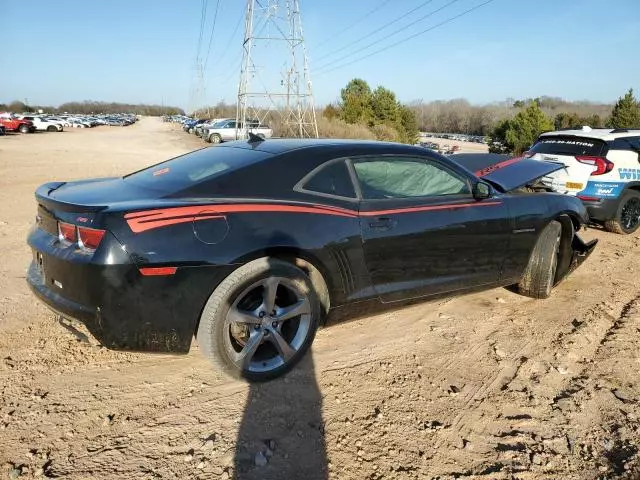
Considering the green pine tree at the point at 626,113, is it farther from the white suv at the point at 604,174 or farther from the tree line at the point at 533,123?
the white suv at the point at 604,174

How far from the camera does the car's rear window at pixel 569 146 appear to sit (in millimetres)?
7098

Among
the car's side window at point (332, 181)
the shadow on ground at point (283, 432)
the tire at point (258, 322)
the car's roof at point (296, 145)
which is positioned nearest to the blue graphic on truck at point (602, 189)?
the car's roof at point (296, 145)

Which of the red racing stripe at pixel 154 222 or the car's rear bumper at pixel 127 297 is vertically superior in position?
the red racing stripe at pixel 154 222

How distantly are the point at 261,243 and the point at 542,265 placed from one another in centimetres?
281

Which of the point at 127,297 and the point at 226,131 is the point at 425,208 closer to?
the point at 127,297

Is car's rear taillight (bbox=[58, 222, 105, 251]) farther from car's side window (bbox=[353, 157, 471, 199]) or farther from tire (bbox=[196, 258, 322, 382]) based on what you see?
car's side window (bbox=[353, 157, 471, 199])

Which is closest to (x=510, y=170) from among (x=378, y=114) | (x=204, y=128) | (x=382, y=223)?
(x=382, y=223)

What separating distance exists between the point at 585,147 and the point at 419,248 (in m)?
5.23

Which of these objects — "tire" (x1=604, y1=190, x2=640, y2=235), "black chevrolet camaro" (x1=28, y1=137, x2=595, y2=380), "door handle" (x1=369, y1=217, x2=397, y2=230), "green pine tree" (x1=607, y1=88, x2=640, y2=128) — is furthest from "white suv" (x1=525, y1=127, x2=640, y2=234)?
"green pine tree" (x1=607, y1=88, x2=640, y2=128)

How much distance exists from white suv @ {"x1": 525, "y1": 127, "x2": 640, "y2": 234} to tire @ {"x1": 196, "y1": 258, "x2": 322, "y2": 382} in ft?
18.2

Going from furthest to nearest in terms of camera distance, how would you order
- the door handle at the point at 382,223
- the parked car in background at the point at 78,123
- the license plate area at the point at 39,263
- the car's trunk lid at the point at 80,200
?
the parked car in background at the point at 78,123, the door handle at the point at 382,223, the license plate area at the point at 39,263, the car's trunk lid at the point at 80,200

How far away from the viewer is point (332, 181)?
126 inches

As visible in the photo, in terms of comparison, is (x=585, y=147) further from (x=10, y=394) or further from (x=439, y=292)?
(x=10, y=394)

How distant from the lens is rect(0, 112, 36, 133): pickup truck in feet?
127
